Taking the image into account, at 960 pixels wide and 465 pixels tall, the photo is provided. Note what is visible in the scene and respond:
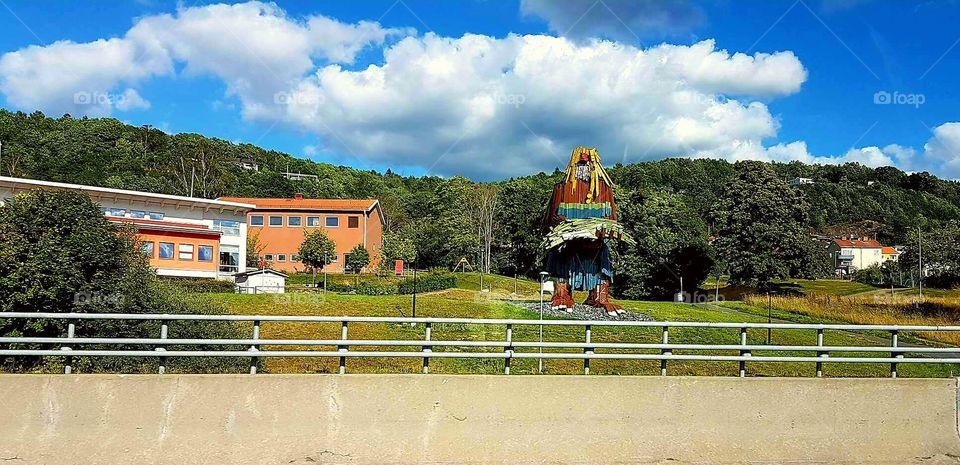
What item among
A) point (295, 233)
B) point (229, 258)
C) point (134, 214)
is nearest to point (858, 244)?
point (295, 233)

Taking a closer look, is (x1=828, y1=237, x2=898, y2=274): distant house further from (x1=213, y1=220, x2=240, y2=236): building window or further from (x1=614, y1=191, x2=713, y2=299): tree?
(x1=213, y1=220, x2=240, y2=236): building window

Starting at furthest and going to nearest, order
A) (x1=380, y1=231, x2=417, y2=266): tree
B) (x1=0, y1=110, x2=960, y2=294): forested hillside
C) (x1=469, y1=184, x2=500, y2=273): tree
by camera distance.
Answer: (x1=469, y1=184, x2=500, y2=273): tree → (x1=380, y1=231, x2=417, y2=266): tree → (x1=0, y1=110, x2=960, y2=294): forested hillside

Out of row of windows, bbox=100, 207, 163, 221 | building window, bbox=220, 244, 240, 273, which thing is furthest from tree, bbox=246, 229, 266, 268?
row of windows, bbox=100, 207, 163, 221

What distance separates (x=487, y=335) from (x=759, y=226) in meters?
42.8

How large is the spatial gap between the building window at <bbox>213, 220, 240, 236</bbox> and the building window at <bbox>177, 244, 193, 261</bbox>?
1225 cm

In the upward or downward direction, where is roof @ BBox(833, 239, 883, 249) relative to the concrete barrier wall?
upward

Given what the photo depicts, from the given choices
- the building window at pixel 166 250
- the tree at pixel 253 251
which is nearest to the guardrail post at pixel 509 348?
the building window at pixel 166 250

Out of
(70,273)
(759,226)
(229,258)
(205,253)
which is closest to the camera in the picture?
(70,273)

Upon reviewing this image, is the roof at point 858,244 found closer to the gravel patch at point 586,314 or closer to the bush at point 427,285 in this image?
the bush at point 427,285

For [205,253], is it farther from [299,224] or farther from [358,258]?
[299,224]

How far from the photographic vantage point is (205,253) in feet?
159

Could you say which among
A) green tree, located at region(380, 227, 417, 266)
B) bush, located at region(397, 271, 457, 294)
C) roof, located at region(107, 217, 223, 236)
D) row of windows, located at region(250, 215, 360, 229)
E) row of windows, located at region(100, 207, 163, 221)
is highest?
row of windows, located at region(250, 215, 360, 229)

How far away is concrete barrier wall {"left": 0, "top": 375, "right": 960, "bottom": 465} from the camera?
8.29 meters

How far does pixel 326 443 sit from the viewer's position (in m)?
8.57
